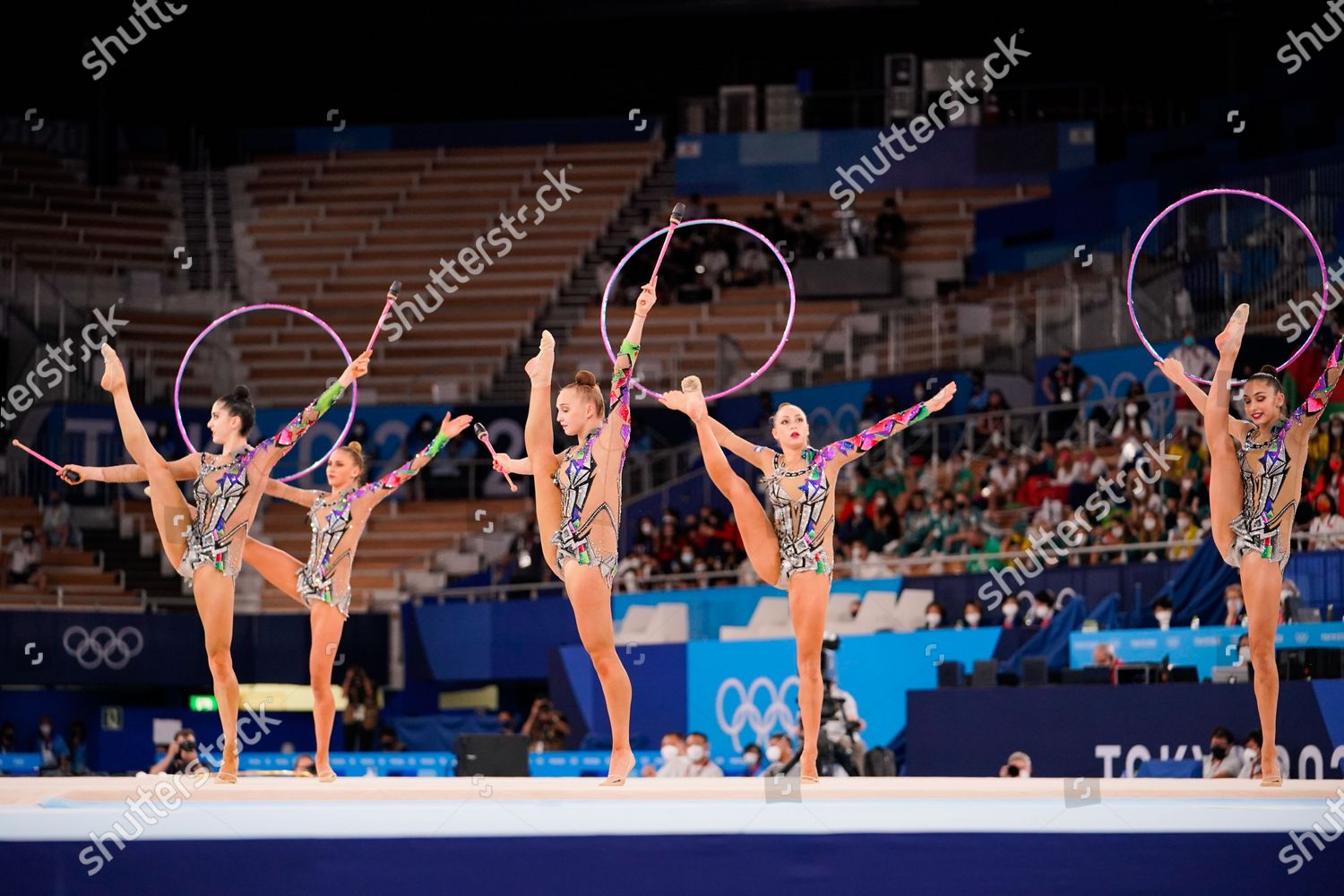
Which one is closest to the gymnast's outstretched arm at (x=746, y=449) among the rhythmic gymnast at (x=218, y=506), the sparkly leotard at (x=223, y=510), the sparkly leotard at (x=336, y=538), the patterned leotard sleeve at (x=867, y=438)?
the patterned leotard sleeve at (x=867, y=438)

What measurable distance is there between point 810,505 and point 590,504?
114cm

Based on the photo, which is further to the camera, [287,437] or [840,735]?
[840,735]

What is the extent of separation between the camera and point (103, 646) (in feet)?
66.1

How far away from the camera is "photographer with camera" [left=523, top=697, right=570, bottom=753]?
16.9 metres

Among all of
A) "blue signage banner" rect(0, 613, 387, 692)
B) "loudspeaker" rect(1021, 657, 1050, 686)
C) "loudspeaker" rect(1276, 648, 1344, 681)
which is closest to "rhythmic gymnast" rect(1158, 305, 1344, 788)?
"loudspeaker" rect(1276, 648, 1344, 681)

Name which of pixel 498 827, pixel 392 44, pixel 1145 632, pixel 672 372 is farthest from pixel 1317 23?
pixel 498 827

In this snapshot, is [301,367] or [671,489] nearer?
[671,489]

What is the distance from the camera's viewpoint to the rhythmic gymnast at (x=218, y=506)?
8266 mm

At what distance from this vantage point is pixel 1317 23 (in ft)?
73.6

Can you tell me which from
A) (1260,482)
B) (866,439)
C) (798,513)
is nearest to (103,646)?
(798,513)

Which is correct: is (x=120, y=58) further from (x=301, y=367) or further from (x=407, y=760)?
(x=407, y=760)

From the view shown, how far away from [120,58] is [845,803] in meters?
23.7

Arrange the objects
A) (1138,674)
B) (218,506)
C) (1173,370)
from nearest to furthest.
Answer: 1. (1173,370)
2. (218,506)
3. (1138,674)

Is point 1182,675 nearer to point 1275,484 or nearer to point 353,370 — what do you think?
point 1275,484
